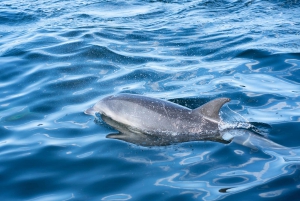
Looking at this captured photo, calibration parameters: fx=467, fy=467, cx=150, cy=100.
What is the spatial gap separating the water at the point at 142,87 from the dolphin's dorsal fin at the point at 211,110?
0.57 meters

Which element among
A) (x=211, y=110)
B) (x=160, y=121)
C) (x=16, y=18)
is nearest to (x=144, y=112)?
(x=160, y=121)

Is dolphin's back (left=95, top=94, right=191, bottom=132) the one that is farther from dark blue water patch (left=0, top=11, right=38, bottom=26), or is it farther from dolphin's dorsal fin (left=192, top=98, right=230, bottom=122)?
dark blue water patch (left=0, top=11, right=38, bottom=26)

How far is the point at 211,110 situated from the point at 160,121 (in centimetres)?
92

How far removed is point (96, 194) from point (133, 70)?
19.4 ft

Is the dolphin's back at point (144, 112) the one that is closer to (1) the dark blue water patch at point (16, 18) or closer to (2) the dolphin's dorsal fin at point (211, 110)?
(2) the dolphin's dorsal fin at point (211, 110)

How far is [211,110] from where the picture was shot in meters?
7.71

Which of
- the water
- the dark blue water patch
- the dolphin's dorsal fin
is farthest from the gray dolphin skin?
the dark blue water patch

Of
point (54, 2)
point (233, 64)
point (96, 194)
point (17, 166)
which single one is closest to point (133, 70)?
point (233, 64)

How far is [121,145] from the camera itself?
7.63m

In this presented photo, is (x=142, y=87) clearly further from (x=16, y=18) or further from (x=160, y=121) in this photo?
(x=16, y=18)

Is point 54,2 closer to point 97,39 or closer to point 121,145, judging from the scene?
point 97,39

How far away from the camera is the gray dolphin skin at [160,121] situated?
7688 mm

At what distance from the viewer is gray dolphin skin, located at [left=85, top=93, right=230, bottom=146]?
25.2 feet

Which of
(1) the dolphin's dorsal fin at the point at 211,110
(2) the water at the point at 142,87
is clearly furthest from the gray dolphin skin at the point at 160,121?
(2) the water at the point at 142,87
